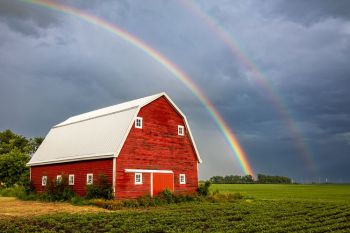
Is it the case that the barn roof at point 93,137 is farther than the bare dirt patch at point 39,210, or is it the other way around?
the barn roof at point 93,137

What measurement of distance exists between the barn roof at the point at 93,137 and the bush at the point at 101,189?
1.72m

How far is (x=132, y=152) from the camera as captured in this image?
A: 29.3m

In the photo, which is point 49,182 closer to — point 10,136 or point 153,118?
point 153,118

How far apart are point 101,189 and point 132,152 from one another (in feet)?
12.0

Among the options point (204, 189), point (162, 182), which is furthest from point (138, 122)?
Result: point (204, 189)

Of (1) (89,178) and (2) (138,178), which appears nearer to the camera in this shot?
(2) (138,178)

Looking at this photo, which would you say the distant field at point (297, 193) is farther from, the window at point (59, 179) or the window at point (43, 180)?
the window at point (43, 180)

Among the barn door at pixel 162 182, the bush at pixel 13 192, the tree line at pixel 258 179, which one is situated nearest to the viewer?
the barn door at pixel 162 182

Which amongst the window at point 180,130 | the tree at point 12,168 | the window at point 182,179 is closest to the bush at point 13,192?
the tree at point 12,168

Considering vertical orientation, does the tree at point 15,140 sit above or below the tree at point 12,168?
above

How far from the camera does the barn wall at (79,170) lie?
28.5m

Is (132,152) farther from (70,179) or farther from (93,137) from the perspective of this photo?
(70,179)

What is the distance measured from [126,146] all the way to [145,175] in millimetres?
2831

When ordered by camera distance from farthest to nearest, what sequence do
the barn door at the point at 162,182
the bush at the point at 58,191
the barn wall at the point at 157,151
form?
the bush at the point at 58,191 < the barn door at the point at 162,182 < the barn wall at the point at 157,151
